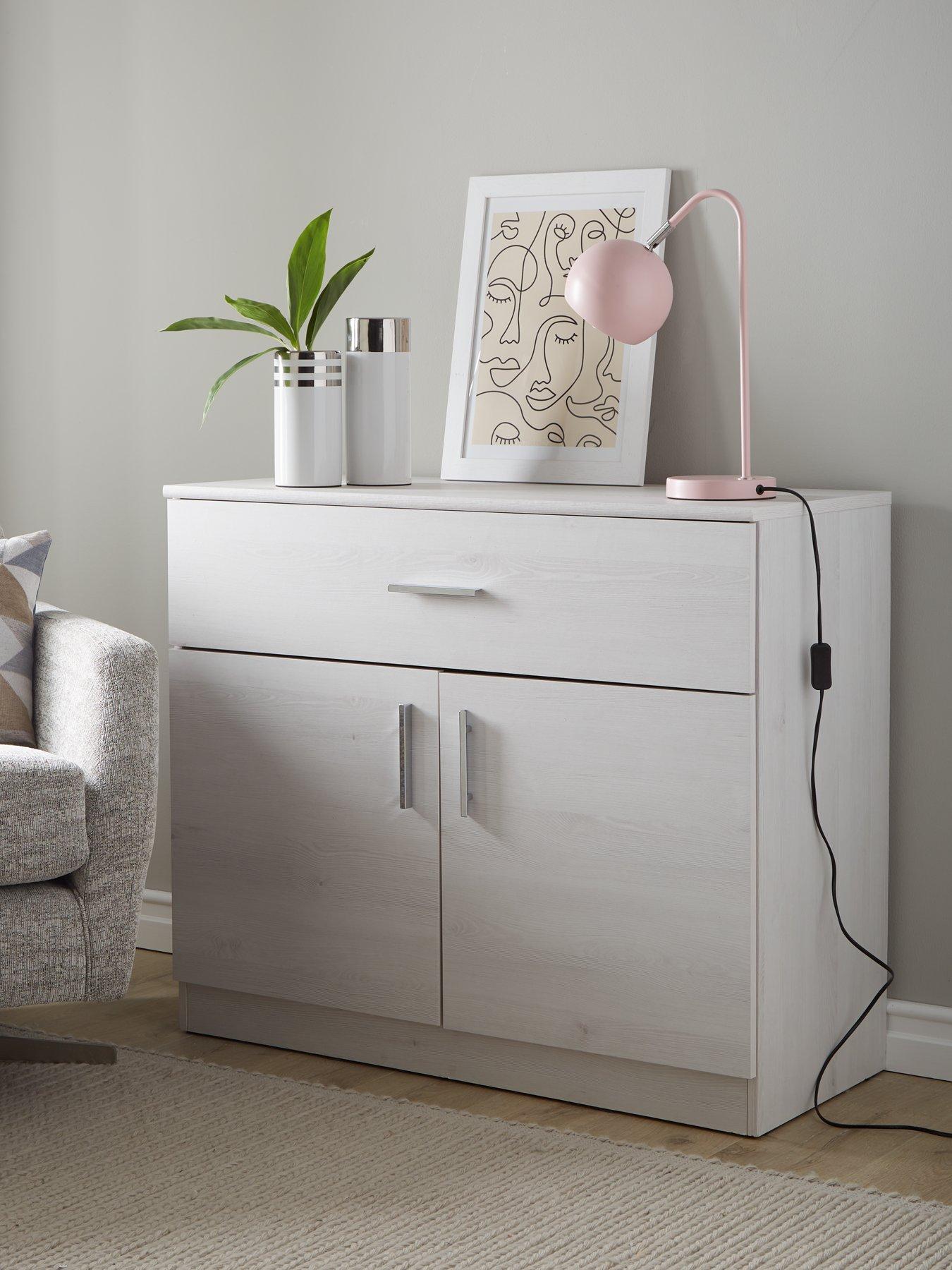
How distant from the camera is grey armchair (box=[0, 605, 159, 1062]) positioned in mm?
2025

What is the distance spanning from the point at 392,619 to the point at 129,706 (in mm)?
380

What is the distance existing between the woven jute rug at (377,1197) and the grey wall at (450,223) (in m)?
0.59

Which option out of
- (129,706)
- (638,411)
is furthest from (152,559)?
(638,411)

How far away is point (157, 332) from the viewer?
2861mm

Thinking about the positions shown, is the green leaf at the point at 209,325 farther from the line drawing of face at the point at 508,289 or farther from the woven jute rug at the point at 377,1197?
the woven jute rug at the point at 377,1197

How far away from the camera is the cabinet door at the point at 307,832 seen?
2.22 m

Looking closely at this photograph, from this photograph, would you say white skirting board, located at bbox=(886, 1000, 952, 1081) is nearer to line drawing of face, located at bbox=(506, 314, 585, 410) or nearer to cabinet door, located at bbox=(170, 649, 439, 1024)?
cabinet door, located at bbox=(170, 649, 439, 1024)

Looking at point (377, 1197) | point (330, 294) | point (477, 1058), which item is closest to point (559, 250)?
point (330, 294)

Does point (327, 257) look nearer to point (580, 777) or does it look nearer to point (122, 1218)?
point (580, 777)

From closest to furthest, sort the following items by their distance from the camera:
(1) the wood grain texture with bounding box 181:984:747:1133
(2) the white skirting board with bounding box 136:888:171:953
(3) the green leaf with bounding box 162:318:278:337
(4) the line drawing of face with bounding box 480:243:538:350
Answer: (1) the wood grain texture with bounding box 181:984:747:1133, (3) the green leaf with bounding box 162:318:278:337, (4) the line drawing of face with bounding box 480:243:538:350, (2) the white skirting board with bounding box 136:888:171:953

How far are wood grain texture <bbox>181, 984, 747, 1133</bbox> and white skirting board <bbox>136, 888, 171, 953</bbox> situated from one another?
44cm

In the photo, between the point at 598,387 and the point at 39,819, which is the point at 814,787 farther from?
the point at 39,819

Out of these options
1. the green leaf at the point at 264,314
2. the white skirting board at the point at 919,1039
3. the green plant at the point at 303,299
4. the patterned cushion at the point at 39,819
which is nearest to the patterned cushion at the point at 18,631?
the patterned cushion at the point at 39,819

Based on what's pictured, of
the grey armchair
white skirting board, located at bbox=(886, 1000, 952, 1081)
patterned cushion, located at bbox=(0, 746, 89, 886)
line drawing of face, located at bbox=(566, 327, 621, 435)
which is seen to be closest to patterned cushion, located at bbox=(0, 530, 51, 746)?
the grey armchair
